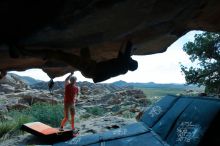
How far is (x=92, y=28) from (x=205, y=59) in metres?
17.3

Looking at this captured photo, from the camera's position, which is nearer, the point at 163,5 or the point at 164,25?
the point at 163,5

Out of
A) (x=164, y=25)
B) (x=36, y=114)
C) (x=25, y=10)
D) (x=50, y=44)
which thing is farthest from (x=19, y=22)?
(x=36, y=114)

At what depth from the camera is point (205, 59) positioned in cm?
2073

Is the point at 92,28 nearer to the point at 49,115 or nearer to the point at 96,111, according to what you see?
the point at 49,115

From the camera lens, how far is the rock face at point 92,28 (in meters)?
3.71

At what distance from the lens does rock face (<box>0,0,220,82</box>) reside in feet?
12.2

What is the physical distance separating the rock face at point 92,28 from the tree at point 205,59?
14378mm

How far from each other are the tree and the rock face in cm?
1438

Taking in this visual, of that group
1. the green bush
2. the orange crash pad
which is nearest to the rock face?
the orange crash pad

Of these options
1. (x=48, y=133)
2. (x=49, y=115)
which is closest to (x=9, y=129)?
(x=49, y=115)

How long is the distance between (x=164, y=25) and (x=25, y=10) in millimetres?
1894

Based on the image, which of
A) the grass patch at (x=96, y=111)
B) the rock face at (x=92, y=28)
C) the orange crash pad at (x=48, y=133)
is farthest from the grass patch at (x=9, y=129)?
the rock face at (x=92, y=28)

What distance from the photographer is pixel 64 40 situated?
4.33 metres

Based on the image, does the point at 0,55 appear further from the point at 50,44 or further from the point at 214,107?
the point at 214,107
